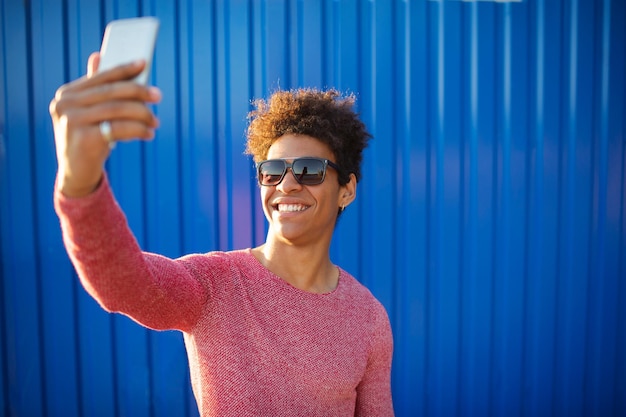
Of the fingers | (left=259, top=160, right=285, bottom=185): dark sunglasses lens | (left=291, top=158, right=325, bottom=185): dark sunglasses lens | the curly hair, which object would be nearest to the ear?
the curly hair

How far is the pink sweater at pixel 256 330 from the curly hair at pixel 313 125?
469 millimetres

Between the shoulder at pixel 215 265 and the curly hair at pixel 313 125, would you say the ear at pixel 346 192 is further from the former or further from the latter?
the shoulder at pixel 215 265

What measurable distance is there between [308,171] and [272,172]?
125 mm

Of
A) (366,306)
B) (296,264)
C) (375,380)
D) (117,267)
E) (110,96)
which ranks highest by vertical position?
(110,96)

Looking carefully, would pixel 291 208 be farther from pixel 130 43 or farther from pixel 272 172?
pixel 130 43

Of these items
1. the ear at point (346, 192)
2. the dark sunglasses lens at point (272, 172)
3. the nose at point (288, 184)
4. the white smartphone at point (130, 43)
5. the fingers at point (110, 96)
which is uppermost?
the white smartphone at point (130, 43)

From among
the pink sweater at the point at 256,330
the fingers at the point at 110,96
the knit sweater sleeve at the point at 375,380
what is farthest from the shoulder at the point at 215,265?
the fingers at the point at 110,96

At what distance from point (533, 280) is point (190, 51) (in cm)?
260

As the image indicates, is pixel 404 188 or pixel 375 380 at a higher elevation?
pixel 404 188

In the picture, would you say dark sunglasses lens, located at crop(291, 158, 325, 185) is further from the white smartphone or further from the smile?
the white smartphone

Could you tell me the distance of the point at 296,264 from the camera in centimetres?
157

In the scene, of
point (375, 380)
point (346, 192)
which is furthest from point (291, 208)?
point (375, 380)

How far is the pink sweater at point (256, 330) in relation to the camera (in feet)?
3.57

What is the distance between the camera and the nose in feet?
5.14
